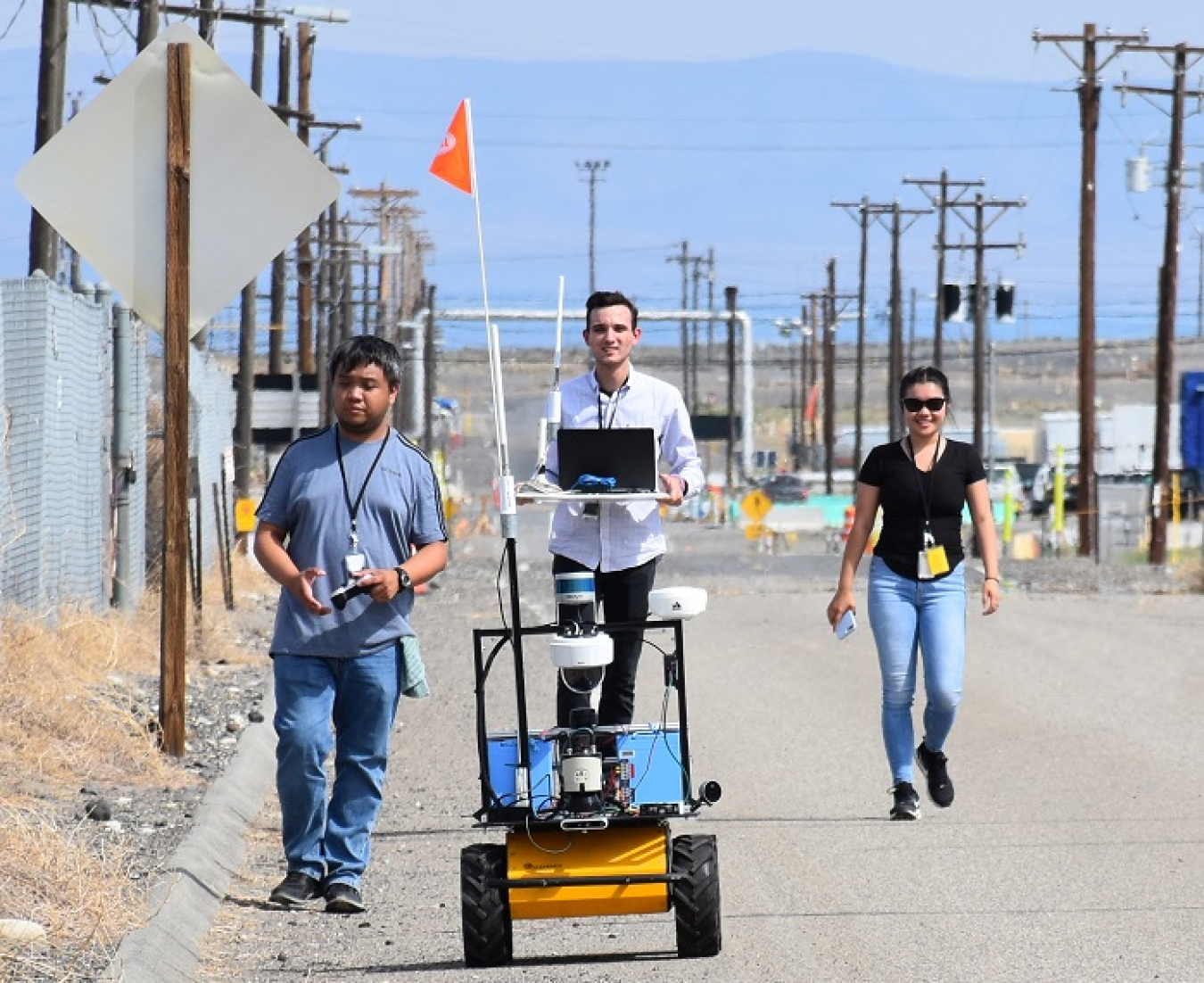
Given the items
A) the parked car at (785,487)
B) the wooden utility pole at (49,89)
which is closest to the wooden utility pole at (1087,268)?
the wooden utility pole at (49,89)

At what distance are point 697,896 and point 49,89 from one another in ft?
55.6

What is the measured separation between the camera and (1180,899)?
888 cm

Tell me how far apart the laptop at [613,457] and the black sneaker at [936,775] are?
2869 millimetres

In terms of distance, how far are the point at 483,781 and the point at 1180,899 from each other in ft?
8.90

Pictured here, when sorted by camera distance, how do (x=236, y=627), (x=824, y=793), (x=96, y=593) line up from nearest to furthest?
(x=824, y=793), (x=96, y=593), (x=236, y=627)

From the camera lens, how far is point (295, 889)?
8.79 meters

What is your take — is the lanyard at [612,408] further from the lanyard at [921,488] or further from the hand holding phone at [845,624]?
the hand holding phone at [845,624]

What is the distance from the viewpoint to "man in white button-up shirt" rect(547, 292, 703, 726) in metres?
9.21

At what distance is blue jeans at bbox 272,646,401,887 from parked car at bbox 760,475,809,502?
265 ft

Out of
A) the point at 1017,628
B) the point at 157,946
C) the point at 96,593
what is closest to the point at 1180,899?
the point at 157,946

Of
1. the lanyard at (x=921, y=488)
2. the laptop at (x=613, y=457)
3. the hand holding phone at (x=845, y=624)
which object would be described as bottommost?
the hand holding phone at (x=845, y=624)

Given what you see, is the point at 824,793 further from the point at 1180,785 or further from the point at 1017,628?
the point at 1017,628

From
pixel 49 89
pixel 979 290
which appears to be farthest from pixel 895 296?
pixel 49 89

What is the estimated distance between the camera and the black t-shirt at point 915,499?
1057cm
